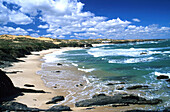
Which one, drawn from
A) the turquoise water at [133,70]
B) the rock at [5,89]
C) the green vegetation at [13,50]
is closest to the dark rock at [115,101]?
the turquoise water at [133,70]

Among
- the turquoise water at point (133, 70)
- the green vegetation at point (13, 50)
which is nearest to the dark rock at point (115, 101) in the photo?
the turquoise water at point (133, 70)

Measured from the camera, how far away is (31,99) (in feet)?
29.6

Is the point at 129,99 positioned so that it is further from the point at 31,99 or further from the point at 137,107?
the point at 31,99

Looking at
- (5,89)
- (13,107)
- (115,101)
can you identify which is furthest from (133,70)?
(13,107)

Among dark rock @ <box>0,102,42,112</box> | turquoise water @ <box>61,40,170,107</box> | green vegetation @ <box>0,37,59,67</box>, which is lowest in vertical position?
turquoise water @ <box>61,40,170,107</box>

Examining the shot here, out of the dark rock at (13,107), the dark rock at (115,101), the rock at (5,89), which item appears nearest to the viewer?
the dark rock at (13,107)

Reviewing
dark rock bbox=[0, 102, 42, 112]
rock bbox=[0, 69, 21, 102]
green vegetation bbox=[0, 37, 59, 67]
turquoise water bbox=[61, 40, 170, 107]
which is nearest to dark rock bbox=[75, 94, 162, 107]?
turquoise water bbox=[61, 40, 170, 107]

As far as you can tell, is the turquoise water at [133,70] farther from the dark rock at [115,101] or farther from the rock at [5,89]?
the rock at [5,89]

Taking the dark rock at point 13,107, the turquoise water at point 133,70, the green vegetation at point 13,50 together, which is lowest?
the turquoise water at point 133,70

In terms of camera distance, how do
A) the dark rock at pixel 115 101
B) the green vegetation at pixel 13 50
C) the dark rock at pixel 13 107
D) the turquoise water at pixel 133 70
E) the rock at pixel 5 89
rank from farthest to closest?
the green vegetation at pixel 13 50 → the turquoise water at pixel 133 70 → the dark rock at pixel 115 101 → the rock at pixel 5 89 → the dark rock at pixel 13 107

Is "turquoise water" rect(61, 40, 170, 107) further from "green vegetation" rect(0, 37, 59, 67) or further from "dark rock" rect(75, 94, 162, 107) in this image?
"green vegetation" rect(0, 37, 59, 67)

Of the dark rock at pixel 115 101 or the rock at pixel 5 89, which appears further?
the dark rock at pixel 115 101

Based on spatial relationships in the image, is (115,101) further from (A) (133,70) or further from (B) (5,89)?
(A) (133,70)

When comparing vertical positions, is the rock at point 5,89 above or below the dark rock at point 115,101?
above
